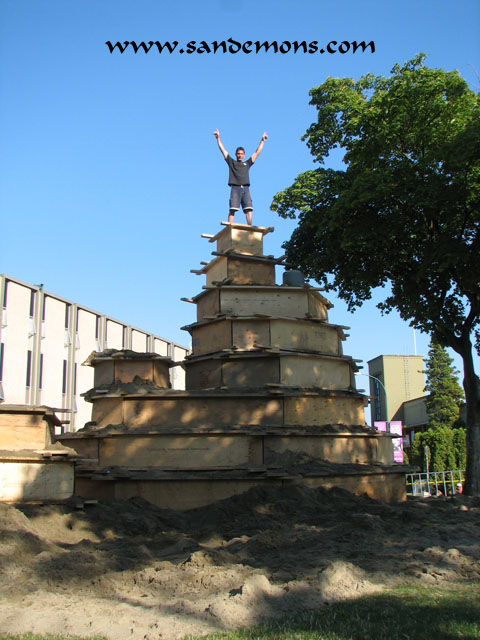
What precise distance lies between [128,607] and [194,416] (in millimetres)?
7123

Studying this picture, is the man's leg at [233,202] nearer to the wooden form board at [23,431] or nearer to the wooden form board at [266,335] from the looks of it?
the wooden form board at [266,335]

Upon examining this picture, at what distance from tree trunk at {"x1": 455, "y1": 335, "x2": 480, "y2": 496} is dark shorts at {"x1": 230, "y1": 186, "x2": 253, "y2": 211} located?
803 centimetres

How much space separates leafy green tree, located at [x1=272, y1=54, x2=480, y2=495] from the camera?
1686 centimetres

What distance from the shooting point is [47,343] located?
4062cm

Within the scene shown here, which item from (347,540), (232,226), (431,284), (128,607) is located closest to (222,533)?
(347,540)

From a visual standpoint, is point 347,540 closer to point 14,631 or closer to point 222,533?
point 222,533

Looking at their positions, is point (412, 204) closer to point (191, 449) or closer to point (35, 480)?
point (191, 449)

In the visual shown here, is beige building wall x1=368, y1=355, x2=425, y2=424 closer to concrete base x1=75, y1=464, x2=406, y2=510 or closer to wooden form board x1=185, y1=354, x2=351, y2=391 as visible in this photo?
wooden form board x1=185, y1=354, x2=351, y2=391

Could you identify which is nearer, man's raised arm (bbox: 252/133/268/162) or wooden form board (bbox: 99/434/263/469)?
wooden form board (bbox: 99/434/263/469)

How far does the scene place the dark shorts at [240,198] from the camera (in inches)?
662

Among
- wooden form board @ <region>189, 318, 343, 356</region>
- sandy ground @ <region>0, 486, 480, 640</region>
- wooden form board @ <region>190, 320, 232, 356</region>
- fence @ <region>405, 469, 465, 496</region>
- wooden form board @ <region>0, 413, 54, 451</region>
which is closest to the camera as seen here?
sandy ground @ <region>0, 486, 480, 640</region>

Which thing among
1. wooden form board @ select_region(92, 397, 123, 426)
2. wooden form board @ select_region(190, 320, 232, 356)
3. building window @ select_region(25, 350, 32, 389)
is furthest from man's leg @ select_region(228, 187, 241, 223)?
building window @ select_region(25, 350, 32, 389)

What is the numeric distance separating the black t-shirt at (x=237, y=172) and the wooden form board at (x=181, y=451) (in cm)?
762

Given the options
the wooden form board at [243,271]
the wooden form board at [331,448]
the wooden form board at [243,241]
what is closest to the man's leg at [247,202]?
the wooden form board at [243,241]
